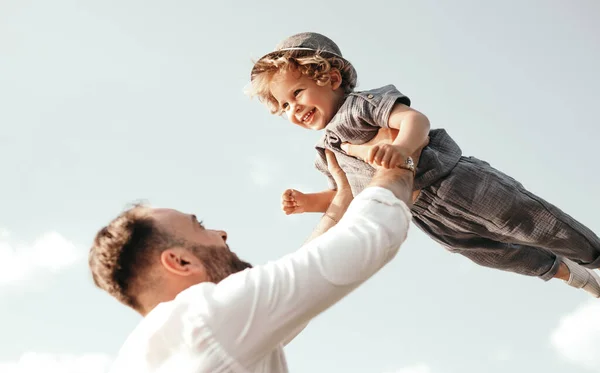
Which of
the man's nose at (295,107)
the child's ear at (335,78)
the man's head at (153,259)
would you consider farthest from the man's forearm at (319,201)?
the man's head at (153,259)

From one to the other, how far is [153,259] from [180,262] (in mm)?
93

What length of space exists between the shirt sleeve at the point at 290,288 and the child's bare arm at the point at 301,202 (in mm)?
1746

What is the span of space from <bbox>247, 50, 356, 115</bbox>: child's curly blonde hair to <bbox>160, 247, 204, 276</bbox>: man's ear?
166 centimetres

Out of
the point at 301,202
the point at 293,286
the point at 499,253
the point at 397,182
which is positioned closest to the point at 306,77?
the point at 301,202

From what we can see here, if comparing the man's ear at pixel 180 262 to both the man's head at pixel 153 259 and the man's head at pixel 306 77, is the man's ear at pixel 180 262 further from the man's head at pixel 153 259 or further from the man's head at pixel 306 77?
the man's head at pixel 306 77

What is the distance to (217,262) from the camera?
7.22ft

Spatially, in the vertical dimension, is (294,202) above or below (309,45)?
below

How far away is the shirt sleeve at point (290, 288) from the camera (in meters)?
1.75

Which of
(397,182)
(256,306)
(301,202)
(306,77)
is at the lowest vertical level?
(256,306)

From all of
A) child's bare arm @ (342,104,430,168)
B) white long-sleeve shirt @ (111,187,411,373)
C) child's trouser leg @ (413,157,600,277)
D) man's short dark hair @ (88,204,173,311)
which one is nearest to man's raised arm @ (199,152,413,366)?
white long-sleeve shirt @ (111,187,411,373)

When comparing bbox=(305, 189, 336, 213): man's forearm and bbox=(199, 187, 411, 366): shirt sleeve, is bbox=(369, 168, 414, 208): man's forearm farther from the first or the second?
bbox=(305, 189, 336, 213): man's forearm

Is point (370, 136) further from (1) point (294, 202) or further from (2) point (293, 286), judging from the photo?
(2) point (293, 286)

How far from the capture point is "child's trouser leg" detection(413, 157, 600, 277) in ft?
11.4

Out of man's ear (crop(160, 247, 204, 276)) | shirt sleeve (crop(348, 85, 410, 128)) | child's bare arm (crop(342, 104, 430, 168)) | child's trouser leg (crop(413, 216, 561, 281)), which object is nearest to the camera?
man's ear (crop(160, 247, 204, 276))
